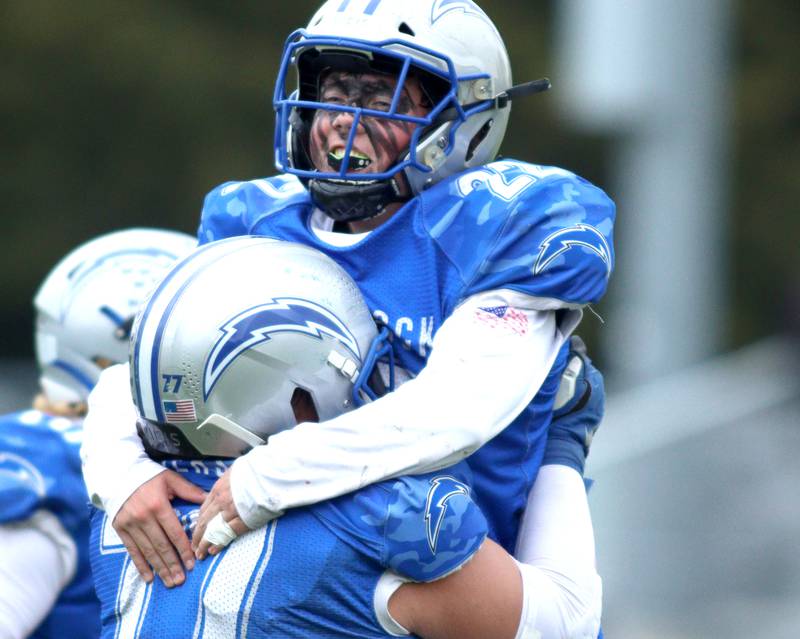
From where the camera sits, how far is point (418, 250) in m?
2.77

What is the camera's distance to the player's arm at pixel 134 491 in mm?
2625

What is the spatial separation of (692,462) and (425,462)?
6.65m

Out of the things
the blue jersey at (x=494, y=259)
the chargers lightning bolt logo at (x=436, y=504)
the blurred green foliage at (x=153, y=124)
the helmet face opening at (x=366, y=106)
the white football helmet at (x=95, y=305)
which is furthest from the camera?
the blurred green foliage at (x=153, y=124)

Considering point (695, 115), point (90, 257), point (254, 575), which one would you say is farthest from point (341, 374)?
point (695, 115)

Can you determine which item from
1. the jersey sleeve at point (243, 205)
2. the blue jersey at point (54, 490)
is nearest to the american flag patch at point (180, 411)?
the jersey sleeve at point (243, 205)

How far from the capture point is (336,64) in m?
2.93

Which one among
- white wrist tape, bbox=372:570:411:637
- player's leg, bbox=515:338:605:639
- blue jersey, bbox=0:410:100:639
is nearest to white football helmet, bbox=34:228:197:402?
blue jersey, bbox=0:410:100:639

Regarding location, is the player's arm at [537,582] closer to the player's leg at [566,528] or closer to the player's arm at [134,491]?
the player's leg at [566,528]

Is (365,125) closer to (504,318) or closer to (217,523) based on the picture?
(504,318)

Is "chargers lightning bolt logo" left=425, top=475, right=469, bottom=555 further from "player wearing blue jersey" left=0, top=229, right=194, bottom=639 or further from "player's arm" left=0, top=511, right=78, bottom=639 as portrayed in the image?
"player's arm" left=0, top=511, right=78, bottom=639

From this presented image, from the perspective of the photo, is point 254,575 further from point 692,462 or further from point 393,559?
point 692,462

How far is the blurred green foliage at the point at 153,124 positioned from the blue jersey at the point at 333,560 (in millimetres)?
14757

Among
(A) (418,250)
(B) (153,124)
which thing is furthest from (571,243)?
(B) (153,124)

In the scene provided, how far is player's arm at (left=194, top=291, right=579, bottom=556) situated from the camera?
97.9 inches
